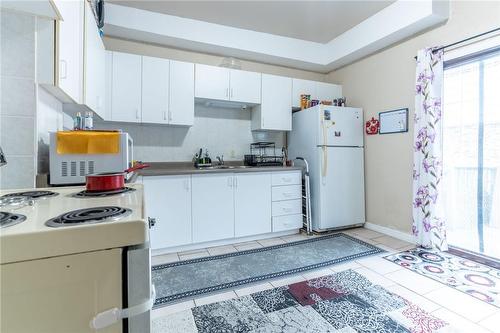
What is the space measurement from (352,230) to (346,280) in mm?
1479

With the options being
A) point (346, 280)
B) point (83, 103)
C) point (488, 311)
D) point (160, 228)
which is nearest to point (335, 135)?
point (346, 280)

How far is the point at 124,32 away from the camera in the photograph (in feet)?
9.41

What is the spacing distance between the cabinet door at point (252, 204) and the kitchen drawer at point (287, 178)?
0.10 meters

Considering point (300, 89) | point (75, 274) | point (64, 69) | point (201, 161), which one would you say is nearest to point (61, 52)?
point (64, 69)

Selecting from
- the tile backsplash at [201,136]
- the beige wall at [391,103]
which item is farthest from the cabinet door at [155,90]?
the beige wall at [391,103]

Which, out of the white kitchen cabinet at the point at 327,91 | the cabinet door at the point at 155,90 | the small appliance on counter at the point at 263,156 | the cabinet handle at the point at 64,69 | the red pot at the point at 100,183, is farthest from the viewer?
the white kitchen cabinet at the point at 327,91

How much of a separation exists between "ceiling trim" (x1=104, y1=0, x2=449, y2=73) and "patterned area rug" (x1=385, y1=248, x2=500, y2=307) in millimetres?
2397

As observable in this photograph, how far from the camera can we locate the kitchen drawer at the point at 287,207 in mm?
3141

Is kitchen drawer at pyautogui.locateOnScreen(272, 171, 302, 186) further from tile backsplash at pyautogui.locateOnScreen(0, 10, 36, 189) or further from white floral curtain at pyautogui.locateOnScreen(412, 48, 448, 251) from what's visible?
tile backsplash at pyautogui.locateOnScreen(0, 10, 36, 189)

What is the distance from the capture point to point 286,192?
10.5 ft

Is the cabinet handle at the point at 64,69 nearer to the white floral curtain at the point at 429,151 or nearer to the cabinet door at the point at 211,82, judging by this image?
the cabinet door at the point at 211,82

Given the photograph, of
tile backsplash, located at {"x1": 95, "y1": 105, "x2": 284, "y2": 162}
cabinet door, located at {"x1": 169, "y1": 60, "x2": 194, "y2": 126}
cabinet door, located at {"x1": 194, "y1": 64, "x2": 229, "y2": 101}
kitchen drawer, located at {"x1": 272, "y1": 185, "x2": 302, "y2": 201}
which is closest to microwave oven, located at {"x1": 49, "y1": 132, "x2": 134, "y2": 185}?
cabinet door, located at {"x1": 169, "y1": 60, "x2": 194, "y2": 126}

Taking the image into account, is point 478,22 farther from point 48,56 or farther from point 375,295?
point 48,56

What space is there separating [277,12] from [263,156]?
1725 millimetres
